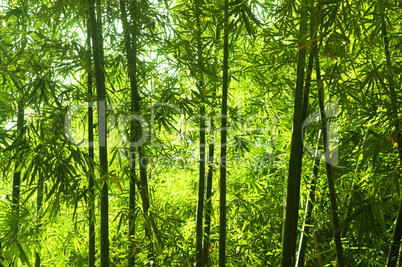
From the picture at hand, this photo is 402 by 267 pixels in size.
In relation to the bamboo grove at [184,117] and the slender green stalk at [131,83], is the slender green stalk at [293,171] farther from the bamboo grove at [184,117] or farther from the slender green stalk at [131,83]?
the slender green stalk at [131,83]

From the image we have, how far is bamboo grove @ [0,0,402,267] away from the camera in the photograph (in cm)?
190

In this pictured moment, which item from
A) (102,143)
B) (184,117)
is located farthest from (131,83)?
(184,117)

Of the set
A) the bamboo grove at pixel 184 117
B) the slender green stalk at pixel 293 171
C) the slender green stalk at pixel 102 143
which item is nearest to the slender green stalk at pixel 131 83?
the bamboo grove at pixel 184 117

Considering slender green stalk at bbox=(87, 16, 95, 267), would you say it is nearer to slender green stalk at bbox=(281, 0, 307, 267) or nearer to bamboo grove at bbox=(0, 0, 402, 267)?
bamboo grove at bbox=(0, 0, 402, 267)

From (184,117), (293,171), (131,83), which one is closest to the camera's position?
(293,171)

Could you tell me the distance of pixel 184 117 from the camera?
2664mm

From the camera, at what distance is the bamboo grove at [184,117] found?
6.24ft

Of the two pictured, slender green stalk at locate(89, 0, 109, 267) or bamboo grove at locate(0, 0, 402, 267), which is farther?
slender green stalk at locate(89, 0, 109, 267)

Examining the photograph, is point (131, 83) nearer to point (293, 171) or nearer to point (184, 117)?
point (184, 117)

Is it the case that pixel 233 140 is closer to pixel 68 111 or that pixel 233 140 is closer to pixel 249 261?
pixel 249 261

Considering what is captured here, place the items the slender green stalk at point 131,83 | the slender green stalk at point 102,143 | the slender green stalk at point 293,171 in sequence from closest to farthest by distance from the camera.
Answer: the slender green stalk at point 293,171, the slender green stalk at point 102,143, the slender green stalk at point 131,83

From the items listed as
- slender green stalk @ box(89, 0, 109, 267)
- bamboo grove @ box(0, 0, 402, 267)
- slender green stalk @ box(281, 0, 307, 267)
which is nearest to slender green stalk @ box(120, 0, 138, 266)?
bamboo grove @ box(0, 0, 402, 267)

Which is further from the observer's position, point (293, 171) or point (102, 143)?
point (102, 143)

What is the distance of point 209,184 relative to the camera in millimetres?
3129
